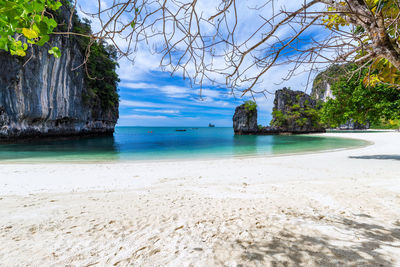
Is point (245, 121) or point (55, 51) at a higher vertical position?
point (245, 121)

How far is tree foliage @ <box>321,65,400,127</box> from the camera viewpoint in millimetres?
6875

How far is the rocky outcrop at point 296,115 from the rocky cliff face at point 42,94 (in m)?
45.9

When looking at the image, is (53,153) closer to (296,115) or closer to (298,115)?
(296,115)

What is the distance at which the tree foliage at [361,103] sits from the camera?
22.6 ft

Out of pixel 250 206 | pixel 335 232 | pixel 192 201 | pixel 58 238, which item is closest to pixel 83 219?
pixel 58 238

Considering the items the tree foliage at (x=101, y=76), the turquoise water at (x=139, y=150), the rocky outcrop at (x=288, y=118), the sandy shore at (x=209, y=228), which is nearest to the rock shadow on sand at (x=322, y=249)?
the sandy shore at (x=209, y=228)

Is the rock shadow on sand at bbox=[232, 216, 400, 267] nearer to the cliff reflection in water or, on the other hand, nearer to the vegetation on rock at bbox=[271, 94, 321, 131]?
the cliff reflection in water

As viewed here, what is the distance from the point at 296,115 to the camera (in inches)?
1889

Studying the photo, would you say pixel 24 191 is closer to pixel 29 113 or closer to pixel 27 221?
pixel 27 221

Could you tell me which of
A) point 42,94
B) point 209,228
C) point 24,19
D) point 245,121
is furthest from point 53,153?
point 245,121

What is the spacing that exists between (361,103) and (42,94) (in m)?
27.0

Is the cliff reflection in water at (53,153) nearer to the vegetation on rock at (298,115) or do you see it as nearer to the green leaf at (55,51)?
the green leaf at (55,51)

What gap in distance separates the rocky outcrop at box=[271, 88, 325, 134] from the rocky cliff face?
45943 millimetres

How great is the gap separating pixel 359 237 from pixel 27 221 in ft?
13.8
